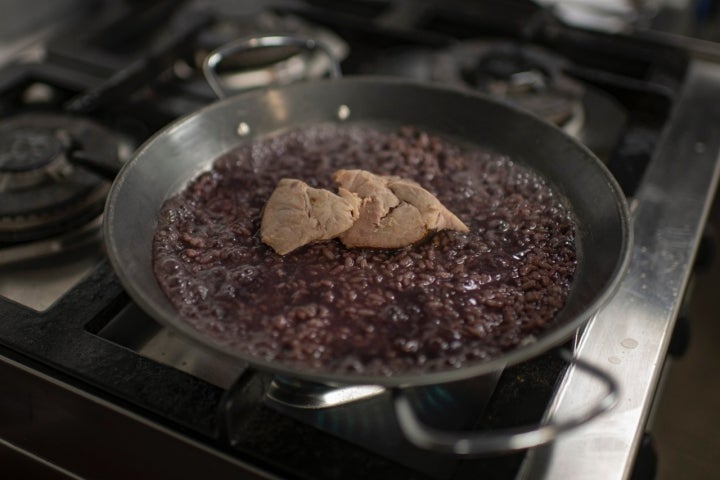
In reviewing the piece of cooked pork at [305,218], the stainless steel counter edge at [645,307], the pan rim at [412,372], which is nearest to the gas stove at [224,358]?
the stainless steel counter edge at [645,307]

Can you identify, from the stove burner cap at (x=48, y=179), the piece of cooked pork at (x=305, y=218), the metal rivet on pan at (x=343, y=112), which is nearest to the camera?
the piece of cooked pork at (x=305, y=218)

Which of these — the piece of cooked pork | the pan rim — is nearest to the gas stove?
the pan rim

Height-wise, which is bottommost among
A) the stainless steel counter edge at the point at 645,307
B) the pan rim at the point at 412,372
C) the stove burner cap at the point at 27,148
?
the stainless steel counter edge at the point at 645,307

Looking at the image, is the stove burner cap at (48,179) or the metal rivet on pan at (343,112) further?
the metal rivet on pan at (343,112)

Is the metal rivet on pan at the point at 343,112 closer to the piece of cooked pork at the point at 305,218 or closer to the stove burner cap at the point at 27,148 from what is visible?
the piece of cooked pork at the point at 305,218

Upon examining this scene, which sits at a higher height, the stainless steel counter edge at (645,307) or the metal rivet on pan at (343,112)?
the metal rivet on pan at (343,112)

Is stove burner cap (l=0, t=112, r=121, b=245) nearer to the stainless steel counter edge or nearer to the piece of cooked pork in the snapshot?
the piece of cooked pork

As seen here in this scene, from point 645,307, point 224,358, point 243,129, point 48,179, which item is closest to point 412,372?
point 224,358
